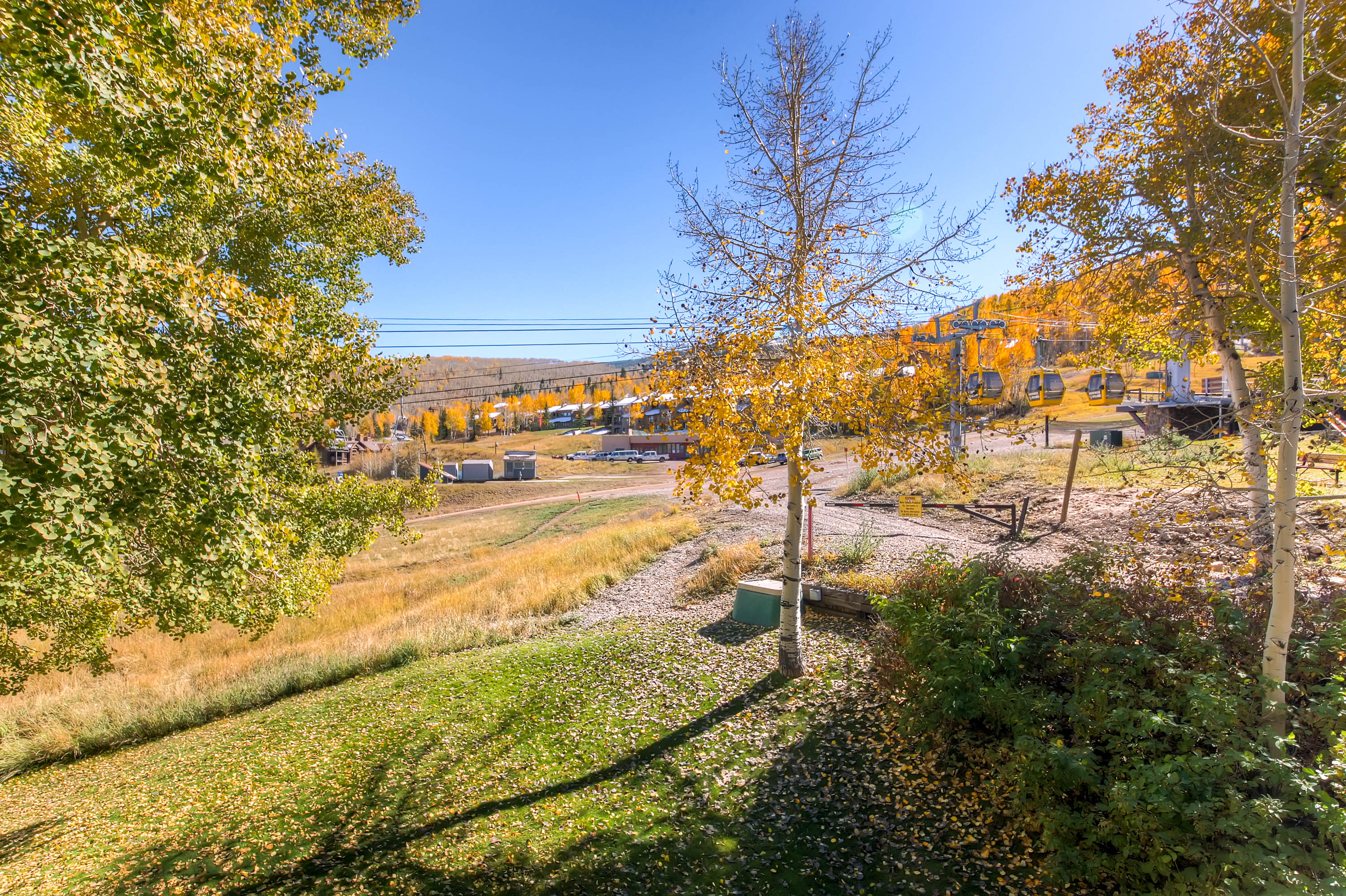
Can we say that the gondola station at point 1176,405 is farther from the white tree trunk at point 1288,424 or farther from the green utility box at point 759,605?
the white tree trunk at point 1288,424

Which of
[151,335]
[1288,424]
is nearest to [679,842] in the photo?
[1288,424]

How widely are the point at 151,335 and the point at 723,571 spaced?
502 inches

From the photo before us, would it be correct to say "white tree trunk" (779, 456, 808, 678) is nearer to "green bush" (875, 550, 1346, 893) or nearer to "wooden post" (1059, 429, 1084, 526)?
"green bush" (875, 550, 1346, 893)

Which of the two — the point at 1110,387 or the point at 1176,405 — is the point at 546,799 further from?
the point at 1110,387

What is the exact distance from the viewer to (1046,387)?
88.5ft

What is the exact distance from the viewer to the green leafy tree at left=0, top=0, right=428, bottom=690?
4.27m

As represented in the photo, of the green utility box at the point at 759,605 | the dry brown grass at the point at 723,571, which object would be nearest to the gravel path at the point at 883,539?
the dry brown grass at the point at 723,571

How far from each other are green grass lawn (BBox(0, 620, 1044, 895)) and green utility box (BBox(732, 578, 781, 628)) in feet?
4.43

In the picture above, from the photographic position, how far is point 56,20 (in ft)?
14.1

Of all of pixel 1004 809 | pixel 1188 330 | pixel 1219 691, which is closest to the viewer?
pixel 1219 691

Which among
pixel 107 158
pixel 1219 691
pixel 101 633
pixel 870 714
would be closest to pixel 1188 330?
pixel 1219 691

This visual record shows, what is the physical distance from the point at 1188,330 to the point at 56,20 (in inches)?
525

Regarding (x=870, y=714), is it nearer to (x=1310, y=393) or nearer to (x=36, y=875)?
(x=1310, y=393)

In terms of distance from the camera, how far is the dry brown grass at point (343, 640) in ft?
36.1
